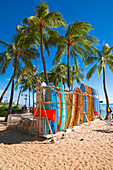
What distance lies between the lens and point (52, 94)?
6516mm

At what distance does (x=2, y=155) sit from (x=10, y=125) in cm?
390

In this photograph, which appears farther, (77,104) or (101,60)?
(101,60)

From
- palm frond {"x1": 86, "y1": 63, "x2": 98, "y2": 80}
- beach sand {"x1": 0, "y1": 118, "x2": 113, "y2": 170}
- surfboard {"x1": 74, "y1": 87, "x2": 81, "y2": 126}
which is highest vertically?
palm frond {"x1": 86, "y1": 63, "x2": 98, "y2": 80}

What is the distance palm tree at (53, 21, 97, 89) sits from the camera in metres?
11.8

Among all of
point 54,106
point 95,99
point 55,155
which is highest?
point 95,99

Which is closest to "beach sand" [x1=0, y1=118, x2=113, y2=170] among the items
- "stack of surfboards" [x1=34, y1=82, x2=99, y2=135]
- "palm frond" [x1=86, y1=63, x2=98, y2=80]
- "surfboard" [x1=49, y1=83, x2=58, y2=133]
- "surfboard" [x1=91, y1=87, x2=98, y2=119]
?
"surfboard" [x1=49, y1=83, x2=58, y2=133]

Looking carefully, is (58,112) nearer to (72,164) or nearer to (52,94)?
(52,94)

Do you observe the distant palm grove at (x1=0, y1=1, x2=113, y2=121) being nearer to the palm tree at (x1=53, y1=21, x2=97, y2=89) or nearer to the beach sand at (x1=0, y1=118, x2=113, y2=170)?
the palm tree at (x1=53, y1=21, x2=97, y2=89)

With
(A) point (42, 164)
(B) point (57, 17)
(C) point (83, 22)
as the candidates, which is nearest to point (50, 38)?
(B) point (57, 17)

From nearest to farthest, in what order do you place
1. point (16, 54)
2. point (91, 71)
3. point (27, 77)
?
point (16, 54)
point (91, 71)
point (27, 77)

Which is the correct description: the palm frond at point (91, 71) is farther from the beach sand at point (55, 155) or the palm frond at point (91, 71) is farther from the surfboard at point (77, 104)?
the beach sand at point (55, 155)

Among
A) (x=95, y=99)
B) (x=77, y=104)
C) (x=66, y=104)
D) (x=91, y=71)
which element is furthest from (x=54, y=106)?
(x=91, y=71)

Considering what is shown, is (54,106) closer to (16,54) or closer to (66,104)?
(66,104)

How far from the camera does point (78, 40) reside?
11.9m
